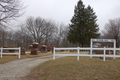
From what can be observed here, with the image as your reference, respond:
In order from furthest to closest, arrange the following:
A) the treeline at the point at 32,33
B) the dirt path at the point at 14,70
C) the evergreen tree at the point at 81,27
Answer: the treeline at the point at 32,33
the evergreen tree at the point at 81,27
the dirt path at the point at 14,70

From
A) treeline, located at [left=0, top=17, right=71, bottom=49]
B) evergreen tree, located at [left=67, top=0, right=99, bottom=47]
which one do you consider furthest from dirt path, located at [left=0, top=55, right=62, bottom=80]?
treeline, located at [left=0, top=17, right=71, bottom=49]

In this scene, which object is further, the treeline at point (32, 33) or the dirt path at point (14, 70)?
the treeline at point (32, 33)

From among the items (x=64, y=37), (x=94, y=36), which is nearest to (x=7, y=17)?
(x=94, y=36)

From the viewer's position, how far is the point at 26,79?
6039mm

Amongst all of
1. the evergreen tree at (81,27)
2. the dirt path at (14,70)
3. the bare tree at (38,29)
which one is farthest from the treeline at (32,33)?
the dirt path at (14,70)

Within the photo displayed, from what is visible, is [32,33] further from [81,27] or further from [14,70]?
[14,70]

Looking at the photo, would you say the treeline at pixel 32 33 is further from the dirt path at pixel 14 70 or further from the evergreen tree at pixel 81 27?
the dirt path at pixel 14 70

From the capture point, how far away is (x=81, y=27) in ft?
130

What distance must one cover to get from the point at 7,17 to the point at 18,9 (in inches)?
61.7

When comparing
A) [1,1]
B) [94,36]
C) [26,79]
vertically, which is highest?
[1,1]

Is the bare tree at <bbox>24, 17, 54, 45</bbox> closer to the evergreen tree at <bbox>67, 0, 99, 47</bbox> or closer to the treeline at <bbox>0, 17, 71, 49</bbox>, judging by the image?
the treeline at <bbox>0, 17, 71, 49</bbox>

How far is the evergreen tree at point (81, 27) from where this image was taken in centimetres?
3912

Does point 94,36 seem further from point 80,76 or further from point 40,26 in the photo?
point 80,76

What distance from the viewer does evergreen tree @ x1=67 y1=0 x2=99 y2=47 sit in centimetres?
3912
